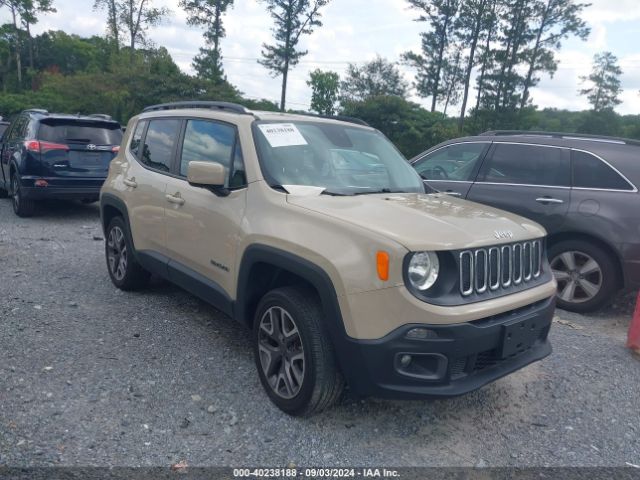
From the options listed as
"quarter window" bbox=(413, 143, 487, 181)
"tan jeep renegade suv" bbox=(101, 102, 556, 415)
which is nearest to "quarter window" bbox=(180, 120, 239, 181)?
"tan jeep renegade suv" bbox=(101, 102, 556, 415)

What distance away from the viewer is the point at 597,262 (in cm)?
509

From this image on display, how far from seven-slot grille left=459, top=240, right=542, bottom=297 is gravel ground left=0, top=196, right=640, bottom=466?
3.04ft

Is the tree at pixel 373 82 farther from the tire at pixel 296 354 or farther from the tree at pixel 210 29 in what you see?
the tire at pixel 296 354

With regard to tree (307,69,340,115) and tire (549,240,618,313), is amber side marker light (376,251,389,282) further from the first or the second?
tree (307,69,340,115)

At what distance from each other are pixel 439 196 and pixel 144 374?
8.33ft

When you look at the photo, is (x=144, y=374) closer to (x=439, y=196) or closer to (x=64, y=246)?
(x=439, y=196)

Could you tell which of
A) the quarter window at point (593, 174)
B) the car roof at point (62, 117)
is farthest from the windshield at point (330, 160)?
the car roof at point (62, 117)

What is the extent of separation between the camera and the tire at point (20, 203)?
28.6 ft

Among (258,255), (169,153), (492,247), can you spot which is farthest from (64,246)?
(492,247)

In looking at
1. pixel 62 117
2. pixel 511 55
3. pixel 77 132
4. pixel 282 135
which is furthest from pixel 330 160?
pixel 511 55

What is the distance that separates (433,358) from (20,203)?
8.38m

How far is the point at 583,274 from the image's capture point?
5211 mm

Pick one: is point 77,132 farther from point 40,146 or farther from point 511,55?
point 511,55

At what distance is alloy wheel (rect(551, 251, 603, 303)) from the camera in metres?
5.14
